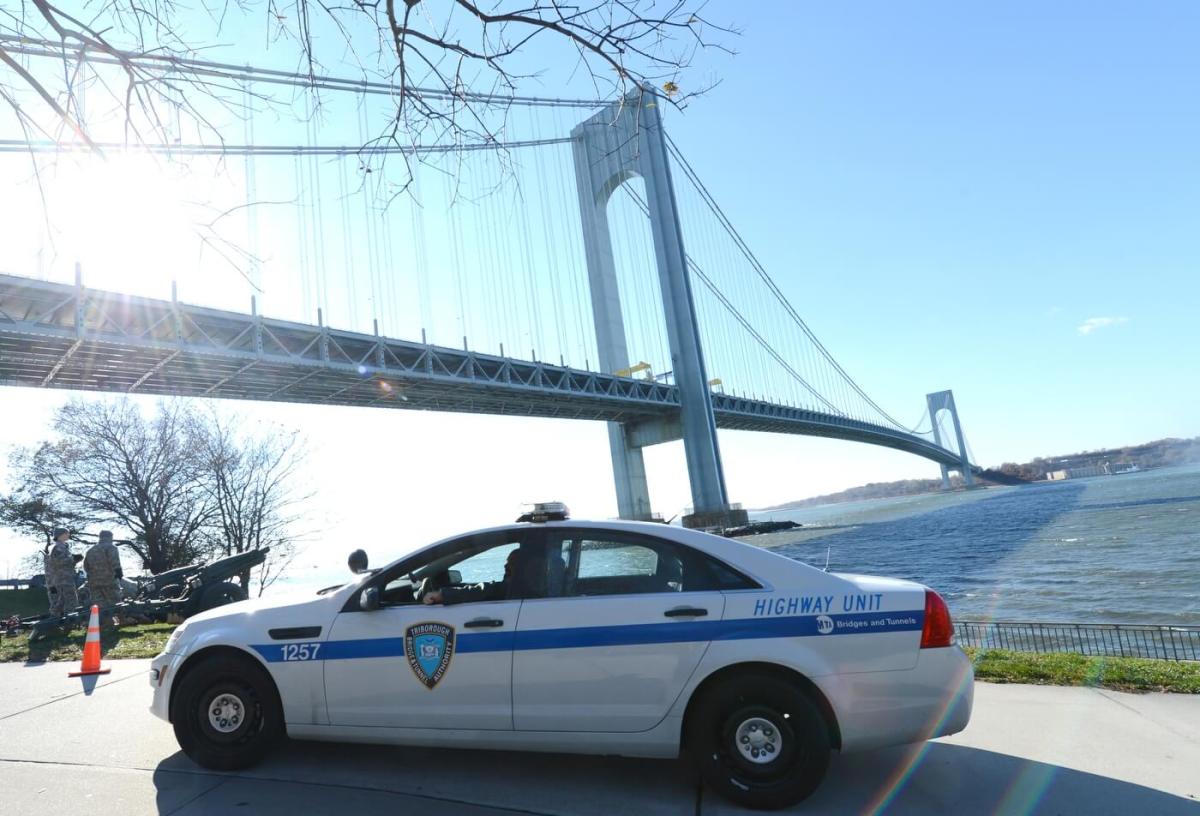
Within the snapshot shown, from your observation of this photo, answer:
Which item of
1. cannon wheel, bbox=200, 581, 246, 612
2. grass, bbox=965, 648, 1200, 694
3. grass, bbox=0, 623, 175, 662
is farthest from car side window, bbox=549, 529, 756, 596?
cannon wheel, bbox=200, 581, 246, 612

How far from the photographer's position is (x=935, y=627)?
3178 millimetres

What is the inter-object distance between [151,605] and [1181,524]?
38.7 meters

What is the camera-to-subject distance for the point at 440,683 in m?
3.44

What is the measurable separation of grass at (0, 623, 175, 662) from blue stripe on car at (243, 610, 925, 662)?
18.9 feet

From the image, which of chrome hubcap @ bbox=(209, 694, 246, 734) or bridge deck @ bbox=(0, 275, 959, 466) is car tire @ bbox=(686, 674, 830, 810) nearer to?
chrome hubcap @ bbox=(209, 694, 246, 734)

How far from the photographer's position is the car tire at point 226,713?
3.66m

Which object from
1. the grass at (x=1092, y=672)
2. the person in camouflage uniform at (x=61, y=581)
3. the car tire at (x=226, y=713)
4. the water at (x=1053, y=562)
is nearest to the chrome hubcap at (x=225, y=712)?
the car tire at (x=226, y=713)

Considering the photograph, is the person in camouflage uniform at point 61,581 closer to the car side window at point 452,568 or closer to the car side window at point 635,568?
the car side window at point 452,568

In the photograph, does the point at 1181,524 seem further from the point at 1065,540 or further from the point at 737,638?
the point at 737,638

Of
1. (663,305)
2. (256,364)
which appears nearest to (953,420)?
(663,305)

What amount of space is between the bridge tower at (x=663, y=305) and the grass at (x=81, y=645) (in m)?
38.3

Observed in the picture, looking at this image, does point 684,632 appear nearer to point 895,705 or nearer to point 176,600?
point 895,705

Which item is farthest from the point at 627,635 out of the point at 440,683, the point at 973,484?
the point at 973,484

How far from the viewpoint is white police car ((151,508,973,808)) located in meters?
3.13
